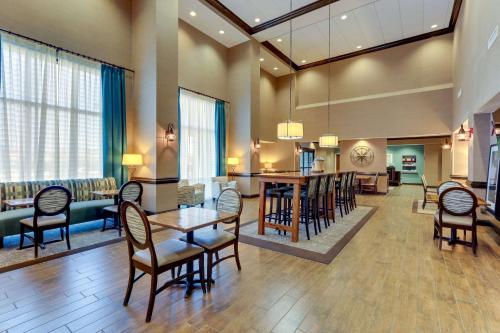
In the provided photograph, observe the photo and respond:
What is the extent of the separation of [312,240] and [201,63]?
662cm

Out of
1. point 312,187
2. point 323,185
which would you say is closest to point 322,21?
point 323,185

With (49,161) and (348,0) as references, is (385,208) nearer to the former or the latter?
(348,0)

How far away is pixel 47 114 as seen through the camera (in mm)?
4605

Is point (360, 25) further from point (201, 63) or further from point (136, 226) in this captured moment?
point (136, 226)

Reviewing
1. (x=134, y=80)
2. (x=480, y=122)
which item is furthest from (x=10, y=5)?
(x=480, y=122)

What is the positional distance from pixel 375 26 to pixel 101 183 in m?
9.21

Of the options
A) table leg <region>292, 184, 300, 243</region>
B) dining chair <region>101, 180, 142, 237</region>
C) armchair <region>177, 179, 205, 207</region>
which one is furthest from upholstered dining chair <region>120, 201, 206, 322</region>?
armchair <region>177, 179, 205, 207</region>

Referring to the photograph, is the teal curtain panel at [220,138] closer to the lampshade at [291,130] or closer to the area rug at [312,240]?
the area rug at [312,240]

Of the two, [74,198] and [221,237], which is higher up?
[74,198]

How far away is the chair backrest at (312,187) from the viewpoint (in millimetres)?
4004

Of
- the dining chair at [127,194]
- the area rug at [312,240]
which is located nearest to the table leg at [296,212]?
the area rug at [312,240]

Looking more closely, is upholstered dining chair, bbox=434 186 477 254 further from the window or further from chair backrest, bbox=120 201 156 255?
the window

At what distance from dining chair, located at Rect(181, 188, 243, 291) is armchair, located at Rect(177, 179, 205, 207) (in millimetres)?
3482

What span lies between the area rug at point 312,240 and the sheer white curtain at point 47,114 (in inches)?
150
